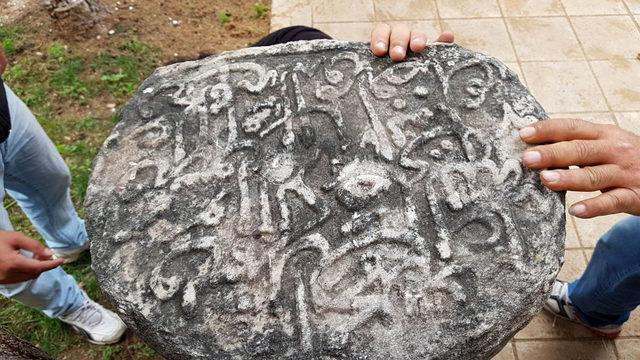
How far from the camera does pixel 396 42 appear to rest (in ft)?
6.54

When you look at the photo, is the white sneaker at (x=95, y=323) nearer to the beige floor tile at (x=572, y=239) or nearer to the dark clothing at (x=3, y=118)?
the dark clothing at (x=3, y=118)

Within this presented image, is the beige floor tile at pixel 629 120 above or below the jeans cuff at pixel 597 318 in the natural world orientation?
above

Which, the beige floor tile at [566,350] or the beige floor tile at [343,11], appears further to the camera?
the beige floor tile at [343,11]

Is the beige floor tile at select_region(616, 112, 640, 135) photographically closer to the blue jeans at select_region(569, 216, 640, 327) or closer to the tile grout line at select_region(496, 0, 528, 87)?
the tile grout line at select_region(496, 0, 528, 87)

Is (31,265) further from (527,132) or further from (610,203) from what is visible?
(610,203)

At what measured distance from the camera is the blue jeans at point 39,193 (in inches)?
82.1

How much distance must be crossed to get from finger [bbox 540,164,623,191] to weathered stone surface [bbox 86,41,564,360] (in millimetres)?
55

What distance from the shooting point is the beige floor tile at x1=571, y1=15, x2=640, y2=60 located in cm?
382

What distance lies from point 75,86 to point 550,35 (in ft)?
11.5

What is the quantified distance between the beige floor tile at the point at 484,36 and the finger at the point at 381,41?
6.83 ft

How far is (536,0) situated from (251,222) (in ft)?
11.8

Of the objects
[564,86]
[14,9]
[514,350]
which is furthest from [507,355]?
[14,9]

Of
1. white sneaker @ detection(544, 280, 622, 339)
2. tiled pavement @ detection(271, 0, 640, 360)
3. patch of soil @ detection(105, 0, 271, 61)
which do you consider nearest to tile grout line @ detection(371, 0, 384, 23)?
tiled pavement @ detection(271, 0, 640, 360)

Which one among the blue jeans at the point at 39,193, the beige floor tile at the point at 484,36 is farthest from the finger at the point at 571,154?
the beige floor tile at the point at 484,36
